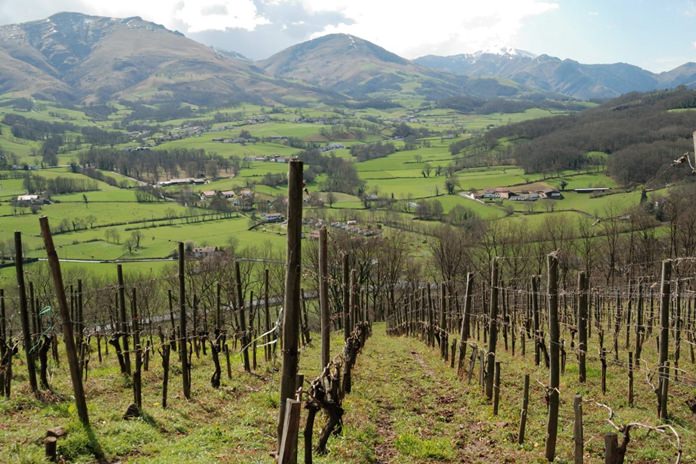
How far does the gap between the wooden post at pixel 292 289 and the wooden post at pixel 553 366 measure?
218 inches

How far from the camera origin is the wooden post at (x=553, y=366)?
9.99 m

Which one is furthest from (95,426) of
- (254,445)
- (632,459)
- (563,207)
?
(563,207)

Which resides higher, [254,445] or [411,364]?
[254,445]

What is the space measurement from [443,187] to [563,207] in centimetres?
3210

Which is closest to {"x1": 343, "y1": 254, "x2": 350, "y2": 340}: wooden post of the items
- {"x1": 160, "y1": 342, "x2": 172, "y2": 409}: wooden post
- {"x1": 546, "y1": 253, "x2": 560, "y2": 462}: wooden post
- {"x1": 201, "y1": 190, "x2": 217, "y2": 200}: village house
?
{"x1": 160, "y1": 342, "x2": 172, "y2": 409}: wooden post

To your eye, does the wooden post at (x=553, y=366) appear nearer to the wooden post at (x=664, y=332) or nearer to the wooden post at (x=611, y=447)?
the wooden post at (x=664, y=332)

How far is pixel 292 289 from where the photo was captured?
7098 millimetres

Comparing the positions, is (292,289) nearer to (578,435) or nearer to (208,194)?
(578,435)

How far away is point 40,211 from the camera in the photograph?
316 feet

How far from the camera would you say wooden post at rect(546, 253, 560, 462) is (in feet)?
32.8

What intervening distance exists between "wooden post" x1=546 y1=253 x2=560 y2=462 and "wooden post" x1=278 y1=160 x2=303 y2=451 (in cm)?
555

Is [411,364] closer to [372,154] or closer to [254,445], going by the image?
[254,445]

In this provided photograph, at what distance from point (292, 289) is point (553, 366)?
5.98 metres

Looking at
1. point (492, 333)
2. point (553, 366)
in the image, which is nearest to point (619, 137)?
point (492, 333)
